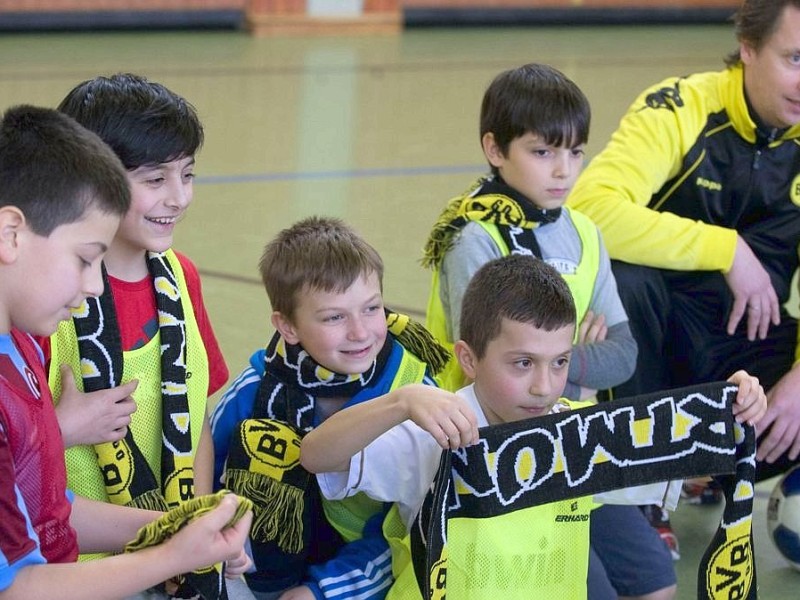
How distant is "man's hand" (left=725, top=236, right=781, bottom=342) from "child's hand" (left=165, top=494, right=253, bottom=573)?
1832mm

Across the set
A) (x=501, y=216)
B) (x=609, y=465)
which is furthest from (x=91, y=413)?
(x=501, y=216)

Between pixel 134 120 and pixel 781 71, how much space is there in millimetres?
1723

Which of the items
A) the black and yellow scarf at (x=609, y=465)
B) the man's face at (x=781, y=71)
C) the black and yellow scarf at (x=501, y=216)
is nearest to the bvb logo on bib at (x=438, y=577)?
the black and yellow scarf at (x=609, y=465)

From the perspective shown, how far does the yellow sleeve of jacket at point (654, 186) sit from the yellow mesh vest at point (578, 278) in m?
0.21

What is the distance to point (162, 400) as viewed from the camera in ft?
8.02

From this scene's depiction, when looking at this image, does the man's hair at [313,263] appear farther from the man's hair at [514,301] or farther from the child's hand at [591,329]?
the child's hand at [591,329]

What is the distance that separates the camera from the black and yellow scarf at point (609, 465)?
2.27m

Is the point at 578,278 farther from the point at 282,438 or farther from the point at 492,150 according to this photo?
the point at 282,438

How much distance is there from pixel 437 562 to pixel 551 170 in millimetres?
1050

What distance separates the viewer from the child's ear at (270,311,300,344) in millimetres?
2578

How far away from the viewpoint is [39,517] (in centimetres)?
192

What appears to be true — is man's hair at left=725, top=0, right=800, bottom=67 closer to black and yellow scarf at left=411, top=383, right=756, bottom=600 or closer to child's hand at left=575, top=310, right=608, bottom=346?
child's hand at left=575, top=310, right=608, bottom=346

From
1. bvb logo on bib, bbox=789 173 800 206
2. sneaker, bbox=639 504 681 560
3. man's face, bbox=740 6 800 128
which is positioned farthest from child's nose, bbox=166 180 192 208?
bvb logo on bib, bbox=789 173 800 206

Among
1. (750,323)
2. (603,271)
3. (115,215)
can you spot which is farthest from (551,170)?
(115,215)
